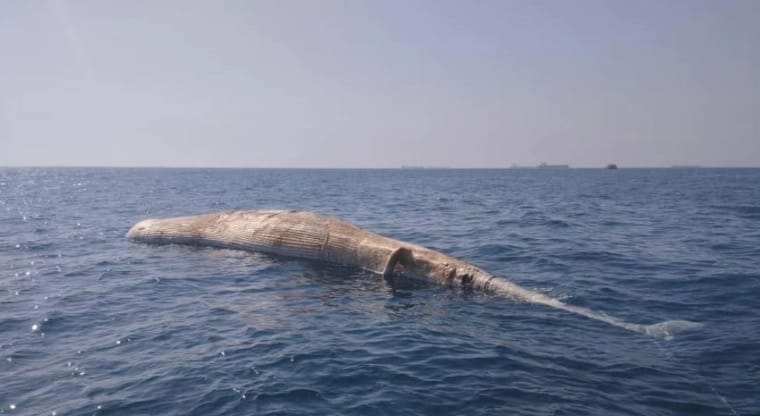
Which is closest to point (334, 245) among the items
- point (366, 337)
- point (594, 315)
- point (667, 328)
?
point (366, 337)

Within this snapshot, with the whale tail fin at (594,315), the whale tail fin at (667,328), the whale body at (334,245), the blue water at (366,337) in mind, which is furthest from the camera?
the whale body at (334,245)

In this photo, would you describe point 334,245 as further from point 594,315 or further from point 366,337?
point 594,315

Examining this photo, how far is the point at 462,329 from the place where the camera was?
8117mm

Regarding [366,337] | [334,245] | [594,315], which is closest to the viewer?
[366,337]

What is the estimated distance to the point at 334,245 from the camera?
12930 mm

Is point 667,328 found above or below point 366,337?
above

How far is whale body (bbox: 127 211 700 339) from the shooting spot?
9.77 m

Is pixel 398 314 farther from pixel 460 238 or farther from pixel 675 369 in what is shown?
pixel 460 238

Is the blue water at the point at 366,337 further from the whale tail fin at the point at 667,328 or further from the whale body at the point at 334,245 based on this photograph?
the whale body at the point at 334,245

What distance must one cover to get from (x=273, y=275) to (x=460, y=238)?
25.6 feet

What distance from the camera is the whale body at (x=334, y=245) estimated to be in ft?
32.1

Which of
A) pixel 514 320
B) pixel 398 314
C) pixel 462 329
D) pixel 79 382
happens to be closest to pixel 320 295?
pixel 398 314

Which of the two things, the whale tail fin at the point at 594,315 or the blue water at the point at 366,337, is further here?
the whale tail fin at the point at 594,315

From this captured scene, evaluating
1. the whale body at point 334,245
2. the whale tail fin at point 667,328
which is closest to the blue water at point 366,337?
the whale tail fin at point 667,328
